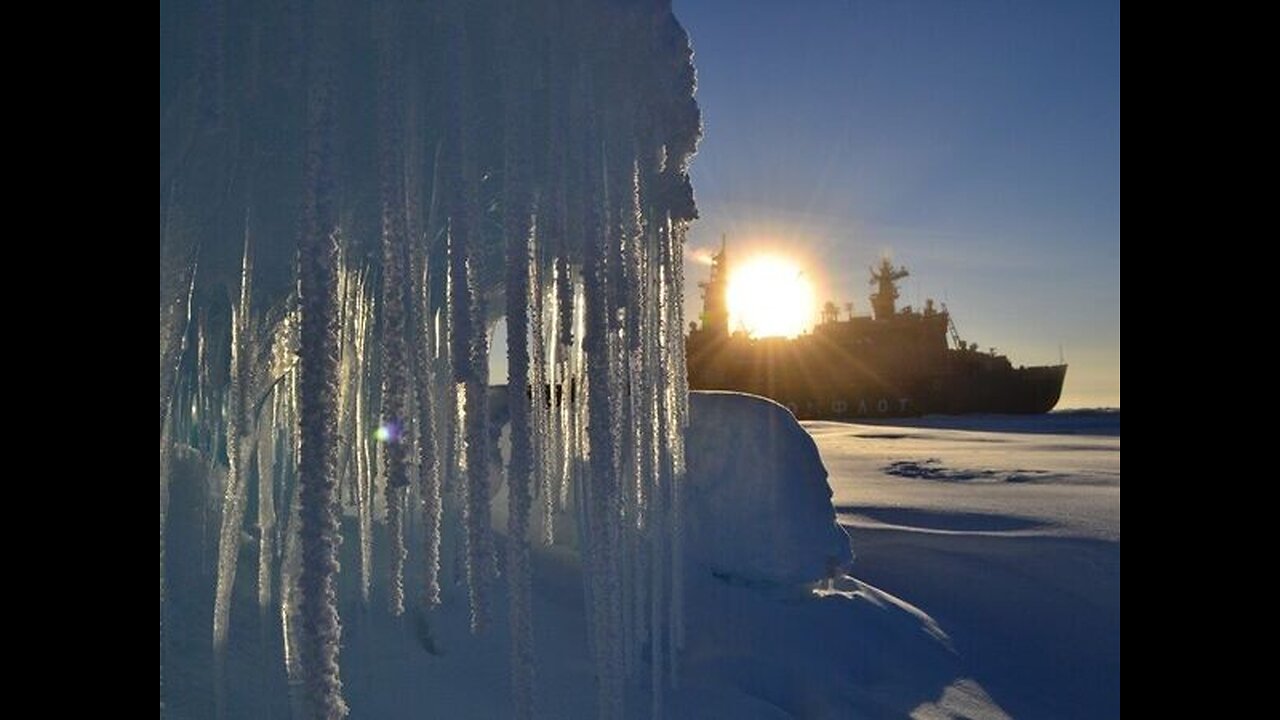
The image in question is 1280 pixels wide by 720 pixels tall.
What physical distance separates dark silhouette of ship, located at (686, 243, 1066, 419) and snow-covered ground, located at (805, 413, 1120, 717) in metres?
22.6

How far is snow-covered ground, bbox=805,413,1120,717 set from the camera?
5.38 metres

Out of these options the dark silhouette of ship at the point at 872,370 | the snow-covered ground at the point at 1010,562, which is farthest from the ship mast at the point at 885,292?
the snow-covered ground at the point at 1010,562

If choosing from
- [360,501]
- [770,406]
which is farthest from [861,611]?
[360,501]

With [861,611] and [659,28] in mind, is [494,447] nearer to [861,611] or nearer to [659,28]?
[659,28]

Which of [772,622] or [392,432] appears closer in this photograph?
[392,432]

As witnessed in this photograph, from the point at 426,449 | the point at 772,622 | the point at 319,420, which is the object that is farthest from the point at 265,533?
the point at 772,622

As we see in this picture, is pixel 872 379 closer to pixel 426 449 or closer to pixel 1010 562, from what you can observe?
pixel 1010 562

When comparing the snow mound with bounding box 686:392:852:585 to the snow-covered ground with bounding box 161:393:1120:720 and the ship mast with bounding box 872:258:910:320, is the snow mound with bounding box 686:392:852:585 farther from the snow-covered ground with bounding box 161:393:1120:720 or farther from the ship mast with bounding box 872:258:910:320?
the ship mast with bounding box 872:258:910:320

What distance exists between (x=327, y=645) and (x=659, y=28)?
2.84 meters

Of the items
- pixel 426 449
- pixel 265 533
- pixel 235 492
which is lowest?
pixel 265 533

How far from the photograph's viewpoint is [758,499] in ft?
21.3

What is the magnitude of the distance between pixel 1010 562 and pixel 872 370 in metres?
34.0

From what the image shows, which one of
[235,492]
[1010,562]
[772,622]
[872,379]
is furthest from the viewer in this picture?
[872,379]

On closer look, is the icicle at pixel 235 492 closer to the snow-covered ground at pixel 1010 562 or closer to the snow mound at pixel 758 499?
the snow mound at pixel 758 499
